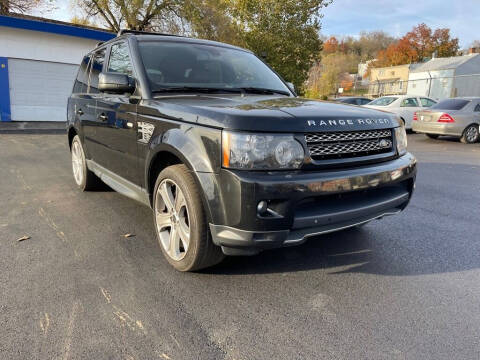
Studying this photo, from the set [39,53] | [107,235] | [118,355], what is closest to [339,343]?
[118,355]

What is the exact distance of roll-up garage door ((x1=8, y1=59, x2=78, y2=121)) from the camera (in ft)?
48.0

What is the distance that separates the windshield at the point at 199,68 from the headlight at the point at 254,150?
4.03 feet

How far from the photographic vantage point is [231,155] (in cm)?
225

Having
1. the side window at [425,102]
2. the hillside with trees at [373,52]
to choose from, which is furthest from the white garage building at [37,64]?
the hillside with trees at [373,52]

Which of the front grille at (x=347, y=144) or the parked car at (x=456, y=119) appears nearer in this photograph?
the front grille at (x=347, y=144)

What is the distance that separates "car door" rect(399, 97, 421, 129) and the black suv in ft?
40.6

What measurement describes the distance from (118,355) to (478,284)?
2.52 m

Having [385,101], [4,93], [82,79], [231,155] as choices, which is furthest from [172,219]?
[4,93]

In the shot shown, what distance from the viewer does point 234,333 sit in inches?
84.7

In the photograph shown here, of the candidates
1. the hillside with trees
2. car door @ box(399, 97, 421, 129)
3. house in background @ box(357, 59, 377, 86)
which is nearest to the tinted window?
car door @ box(399, 97, 421, 129)

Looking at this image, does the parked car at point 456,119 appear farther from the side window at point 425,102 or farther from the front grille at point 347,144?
the front grille at point 347,144

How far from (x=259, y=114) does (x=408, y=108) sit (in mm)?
14163

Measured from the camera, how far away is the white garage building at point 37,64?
557 inches

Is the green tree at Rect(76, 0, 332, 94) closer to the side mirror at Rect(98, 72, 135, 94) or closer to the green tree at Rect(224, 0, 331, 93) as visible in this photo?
the green tree at Rect(224, 0, 331, 93)
